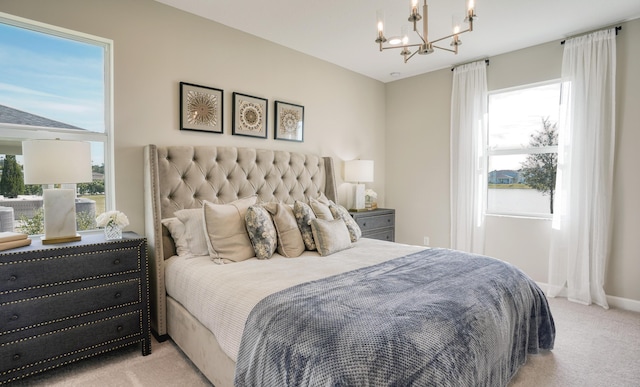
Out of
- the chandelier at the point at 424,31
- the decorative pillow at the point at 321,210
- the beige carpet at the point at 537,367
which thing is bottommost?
the beige carpet at the point at 537,367

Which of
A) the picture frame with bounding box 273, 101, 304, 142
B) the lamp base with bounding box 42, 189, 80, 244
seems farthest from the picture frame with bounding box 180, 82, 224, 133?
the lamp base with bounding box 42, 189, 80, 244

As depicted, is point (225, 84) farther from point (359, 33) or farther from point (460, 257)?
point (460, 257)

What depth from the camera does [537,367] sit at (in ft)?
6.95

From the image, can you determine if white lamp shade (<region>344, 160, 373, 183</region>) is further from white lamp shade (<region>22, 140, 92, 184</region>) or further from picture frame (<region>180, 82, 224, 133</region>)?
white lamp shade (<region>22, 140, 92, 184</region>)

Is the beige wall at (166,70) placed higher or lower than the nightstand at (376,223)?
higher

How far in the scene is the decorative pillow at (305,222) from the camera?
264 centimetres

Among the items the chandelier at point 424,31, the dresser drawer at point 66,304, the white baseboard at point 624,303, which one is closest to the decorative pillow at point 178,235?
the dresser drawer at point 66,304

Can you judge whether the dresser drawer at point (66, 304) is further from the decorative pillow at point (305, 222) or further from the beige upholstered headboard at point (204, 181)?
the decorative pillow at point (305, 222)

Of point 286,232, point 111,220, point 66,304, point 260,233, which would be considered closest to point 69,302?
point 66,304

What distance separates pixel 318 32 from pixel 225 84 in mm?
1046

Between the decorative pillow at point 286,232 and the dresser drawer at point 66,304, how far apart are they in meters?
1.01

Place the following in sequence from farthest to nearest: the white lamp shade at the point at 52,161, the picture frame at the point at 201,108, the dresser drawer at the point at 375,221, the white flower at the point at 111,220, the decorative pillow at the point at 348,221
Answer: the dresser drawer at the point at 375,221 < the decorative pillow at the point at 348,221 < the picture frame at the point at 201,108 < the white flower at the point at 111,220 < the white lamp shade at the point at 52,161

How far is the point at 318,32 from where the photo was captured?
321 centimetres

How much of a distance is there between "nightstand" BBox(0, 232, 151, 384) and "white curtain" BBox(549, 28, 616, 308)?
3.88 meters
